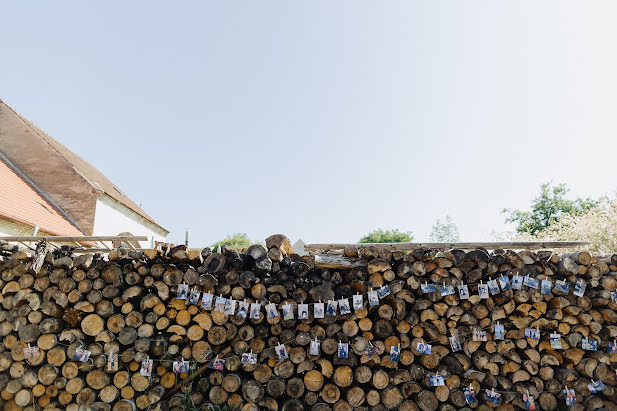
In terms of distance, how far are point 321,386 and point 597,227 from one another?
1461 cm

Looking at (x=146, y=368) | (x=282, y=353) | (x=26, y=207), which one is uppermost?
(x=26, y=207)

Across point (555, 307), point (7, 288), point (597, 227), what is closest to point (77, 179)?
point (7, 288)

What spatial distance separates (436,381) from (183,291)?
312 cm

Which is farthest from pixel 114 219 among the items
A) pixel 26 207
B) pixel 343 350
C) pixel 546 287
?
pixel 546 287

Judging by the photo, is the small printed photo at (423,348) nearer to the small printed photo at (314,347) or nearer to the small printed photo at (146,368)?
the small printed photo at (314,347)

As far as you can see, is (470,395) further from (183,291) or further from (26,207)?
(26,207)

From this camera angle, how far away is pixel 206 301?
484 centimetres

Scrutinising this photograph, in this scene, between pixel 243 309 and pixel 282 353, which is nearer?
pixel 282 353

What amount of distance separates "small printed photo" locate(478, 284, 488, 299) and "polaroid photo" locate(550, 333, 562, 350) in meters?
0.91

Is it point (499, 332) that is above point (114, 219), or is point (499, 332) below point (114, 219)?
below

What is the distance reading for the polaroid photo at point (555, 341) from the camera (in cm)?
484

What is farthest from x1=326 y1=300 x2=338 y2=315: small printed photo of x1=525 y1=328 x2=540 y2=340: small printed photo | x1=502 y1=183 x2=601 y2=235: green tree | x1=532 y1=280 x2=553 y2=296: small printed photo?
x1=502 y1=183 x2=601 y2=235: green tree

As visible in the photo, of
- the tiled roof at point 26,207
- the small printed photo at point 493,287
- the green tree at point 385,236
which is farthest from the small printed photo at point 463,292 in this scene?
the green tree at point 385,236

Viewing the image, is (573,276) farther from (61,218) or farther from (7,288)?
(61,218)
